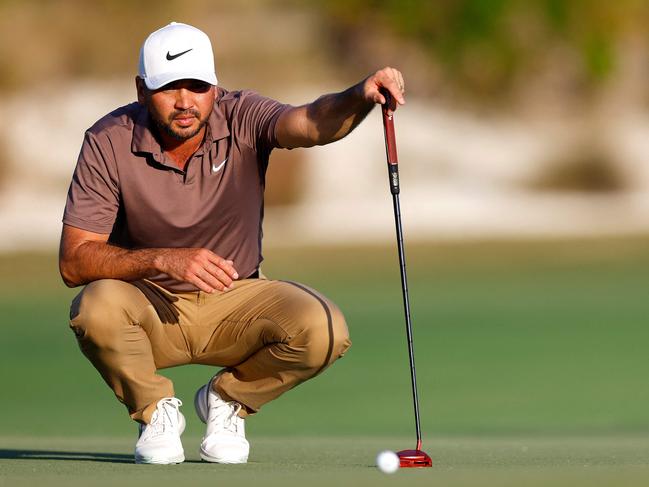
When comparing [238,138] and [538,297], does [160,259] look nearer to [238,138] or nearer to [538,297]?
[238,138]

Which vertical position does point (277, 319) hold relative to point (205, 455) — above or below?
above

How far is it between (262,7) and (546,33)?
25.9 meters

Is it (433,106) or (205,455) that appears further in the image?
(433,106)

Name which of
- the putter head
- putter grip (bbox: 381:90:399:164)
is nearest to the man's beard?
putter grip (bbox: 381:90:399:164)

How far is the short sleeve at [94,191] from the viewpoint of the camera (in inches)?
285

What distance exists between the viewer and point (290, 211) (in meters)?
32.0

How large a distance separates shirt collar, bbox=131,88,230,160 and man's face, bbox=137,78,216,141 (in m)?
0.09

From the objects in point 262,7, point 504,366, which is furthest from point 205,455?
point 262,7

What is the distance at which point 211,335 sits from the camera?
7609 mm

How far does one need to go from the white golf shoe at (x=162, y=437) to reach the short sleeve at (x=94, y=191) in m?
0.80

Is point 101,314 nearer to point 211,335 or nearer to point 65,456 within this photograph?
point 211,335

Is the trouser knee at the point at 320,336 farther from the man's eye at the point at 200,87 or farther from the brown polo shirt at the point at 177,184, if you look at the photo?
the man's eye at the point at 200,87

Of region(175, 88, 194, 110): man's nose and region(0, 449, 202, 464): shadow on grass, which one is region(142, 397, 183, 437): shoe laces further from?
region(175, 88, 194, 110): man's nose

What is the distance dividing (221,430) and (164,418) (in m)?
0.32
